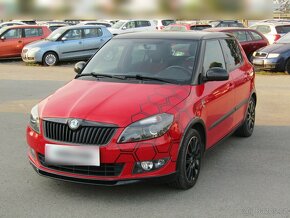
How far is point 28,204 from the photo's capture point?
4156mm

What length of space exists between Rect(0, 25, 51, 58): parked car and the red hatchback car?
47.2 ft

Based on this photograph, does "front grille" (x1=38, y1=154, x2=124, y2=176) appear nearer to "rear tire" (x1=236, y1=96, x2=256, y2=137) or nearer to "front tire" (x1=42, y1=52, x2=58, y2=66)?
"rear tire" (x1=236, y1=96, x2=256, y2=137)

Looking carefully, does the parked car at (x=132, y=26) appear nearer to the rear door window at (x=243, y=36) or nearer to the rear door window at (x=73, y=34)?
the rear door window at (x=73, y=34)

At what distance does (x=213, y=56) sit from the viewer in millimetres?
5414

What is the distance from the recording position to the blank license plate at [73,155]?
13.0 feet

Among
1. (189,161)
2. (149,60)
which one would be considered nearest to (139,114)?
(189,161)

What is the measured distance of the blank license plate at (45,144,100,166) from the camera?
397cm

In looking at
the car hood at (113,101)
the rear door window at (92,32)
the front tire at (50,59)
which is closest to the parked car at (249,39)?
the rear door window at (92,32)

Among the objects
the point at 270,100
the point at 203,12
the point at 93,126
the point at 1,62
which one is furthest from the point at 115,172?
the point at 203,12

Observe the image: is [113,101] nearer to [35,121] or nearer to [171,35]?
[35,121]

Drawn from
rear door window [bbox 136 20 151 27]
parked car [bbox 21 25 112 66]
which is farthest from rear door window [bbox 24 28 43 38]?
rear door window [bbox 136 20 151 27]

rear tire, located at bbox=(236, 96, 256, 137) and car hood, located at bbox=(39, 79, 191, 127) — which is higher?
car hood, located at bbox=(39, 79, 191, 127)

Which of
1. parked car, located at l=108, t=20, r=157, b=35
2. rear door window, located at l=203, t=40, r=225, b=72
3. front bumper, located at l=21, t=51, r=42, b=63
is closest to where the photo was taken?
rear door window, located at l=203, t=40, r=225, b=72

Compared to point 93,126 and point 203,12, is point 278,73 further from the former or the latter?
point 203,12
